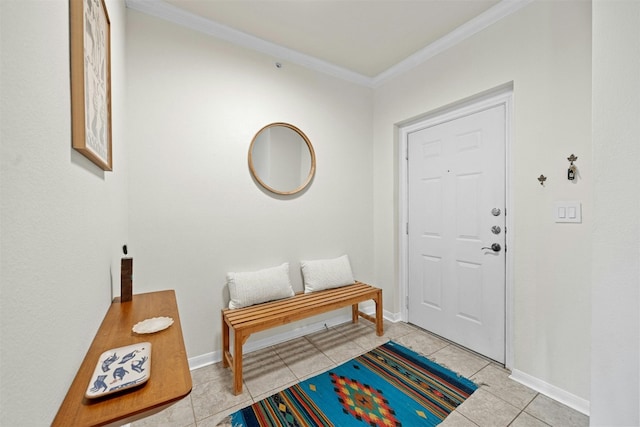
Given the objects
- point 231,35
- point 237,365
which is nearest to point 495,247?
point 237,365

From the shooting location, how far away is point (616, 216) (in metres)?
1.20

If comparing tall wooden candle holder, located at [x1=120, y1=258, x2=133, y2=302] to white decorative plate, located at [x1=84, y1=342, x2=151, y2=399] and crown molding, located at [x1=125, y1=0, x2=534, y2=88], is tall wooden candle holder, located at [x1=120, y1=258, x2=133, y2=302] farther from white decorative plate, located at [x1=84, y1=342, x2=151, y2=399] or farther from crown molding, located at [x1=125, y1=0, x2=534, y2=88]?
crown molding, located at [x1=125, y1=0, x2=534, y2=88]

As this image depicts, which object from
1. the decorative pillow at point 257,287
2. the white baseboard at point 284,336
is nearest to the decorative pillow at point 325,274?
the decorative pillow at point 257,287

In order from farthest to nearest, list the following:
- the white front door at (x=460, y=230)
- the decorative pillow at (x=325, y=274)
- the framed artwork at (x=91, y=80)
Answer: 1. the decorative pillow at (x=325, y=274)
2. the white front door at (x=460, y=230)
3. the framed artwork at (x=91, y=80)

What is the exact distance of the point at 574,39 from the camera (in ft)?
5.55

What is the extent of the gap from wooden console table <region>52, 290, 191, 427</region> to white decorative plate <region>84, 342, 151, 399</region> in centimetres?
2

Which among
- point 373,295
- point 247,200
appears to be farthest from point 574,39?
point 247,200

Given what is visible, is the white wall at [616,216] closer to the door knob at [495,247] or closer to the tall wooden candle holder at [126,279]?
the door knob at [495,247]

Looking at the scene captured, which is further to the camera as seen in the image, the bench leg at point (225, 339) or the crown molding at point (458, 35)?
the bench leg at point (225, 339)

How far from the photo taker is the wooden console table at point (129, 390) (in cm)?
67

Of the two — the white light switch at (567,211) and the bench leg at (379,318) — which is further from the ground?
the white light switch at (567,211)

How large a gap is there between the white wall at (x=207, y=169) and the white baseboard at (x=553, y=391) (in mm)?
1808

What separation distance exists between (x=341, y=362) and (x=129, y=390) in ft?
5.68

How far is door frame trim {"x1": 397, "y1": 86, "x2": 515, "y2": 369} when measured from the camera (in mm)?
2074
